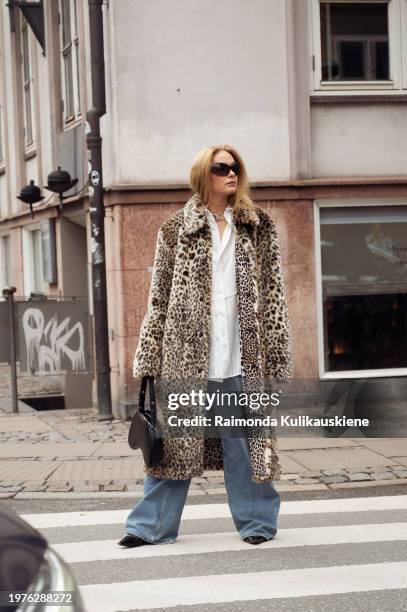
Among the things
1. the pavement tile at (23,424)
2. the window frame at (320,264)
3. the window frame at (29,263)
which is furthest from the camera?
the window frame at (29,263)

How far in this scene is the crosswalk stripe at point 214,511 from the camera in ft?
22.2

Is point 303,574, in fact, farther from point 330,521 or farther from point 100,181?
point 100,181

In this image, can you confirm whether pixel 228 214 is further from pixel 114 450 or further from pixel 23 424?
pixel 23 424

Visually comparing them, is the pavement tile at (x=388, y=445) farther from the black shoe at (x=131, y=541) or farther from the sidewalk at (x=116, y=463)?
the black shoe at (x=131, y=541)

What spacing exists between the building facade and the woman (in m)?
6.00

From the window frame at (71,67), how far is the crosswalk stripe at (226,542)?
8.54 meters

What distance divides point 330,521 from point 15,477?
282cm

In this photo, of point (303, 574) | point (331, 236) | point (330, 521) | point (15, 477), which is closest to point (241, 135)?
point (331, 236)

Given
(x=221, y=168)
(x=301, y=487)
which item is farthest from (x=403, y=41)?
(x=221, y=168)

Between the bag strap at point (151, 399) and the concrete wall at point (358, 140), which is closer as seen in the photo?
the bag strap at point (151, 399)

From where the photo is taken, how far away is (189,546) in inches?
232

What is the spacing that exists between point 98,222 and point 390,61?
12.2ft

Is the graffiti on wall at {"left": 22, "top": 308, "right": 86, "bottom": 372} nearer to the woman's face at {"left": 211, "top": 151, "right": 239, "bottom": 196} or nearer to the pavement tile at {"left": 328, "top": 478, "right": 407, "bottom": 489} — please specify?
the pavement tile at {"left": 328, "top": 478, "right": 407, "bottom": 489}

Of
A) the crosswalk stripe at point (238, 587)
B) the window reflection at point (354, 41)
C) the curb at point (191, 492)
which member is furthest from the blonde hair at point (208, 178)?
the window reflection at point (354, 41)
